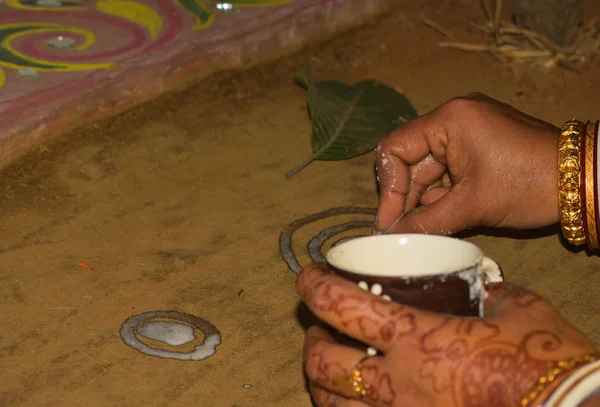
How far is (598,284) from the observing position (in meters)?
1.98

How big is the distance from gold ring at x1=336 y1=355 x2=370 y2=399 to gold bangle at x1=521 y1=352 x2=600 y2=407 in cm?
23

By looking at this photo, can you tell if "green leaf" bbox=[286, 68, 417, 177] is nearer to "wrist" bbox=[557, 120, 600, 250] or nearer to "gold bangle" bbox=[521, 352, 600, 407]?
"wrist" bbox=[557, 120, 600, 250]

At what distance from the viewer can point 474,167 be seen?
176cm

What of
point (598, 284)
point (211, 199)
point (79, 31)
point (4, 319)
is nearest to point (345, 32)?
point (79, 31)

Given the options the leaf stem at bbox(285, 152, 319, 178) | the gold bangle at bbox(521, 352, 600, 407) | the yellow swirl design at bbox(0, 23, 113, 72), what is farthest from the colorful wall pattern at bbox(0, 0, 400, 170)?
the gold bangle at bbox(521, 352, 600, 407)

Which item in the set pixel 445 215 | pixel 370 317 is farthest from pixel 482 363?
pixel 445 215

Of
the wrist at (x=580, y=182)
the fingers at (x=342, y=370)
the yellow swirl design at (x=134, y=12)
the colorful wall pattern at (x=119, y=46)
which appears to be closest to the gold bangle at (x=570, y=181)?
the wrist at (x=580, y=182)

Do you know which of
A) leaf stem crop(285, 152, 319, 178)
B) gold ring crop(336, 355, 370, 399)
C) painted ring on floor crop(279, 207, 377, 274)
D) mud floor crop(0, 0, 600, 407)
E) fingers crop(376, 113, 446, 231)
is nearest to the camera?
gold ring crop(336, 355, 370, 399)

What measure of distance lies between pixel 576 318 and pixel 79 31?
1.95 metres

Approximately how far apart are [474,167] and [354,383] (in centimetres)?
65

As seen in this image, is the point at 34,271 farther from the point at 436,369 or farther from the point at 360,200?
the point at 436,369

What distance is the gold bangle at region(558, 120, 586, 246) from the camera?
1743mm

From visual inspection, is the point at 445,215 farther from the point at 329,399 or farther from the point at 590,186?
the point at 329,399

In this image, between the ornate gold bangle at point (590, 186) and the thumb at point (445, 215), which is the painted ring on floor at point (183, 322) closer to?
the thumb at point (445, 215)
